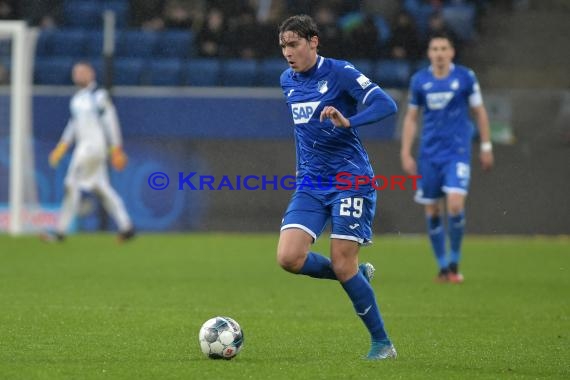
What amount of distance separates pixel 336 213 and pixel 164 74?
12.7 metres

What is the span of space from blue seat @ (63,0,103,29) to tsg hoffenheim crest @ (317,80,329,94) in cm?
1404

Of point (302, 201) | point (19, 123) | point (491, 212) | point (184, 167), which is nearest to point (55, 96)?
point (19, 123)

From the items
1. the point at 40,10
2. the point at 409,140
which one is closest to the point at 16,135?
the point at 40,10

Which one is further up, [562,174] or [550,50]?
[550,50]

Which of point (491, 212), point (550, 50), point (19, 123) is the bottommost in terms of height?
point (491, 212)

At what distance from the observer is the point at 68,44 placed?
1998cm

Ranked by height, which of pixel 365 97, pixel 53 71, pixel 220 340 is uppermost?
pixel 365 97

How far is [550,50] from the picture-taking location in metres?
19.0

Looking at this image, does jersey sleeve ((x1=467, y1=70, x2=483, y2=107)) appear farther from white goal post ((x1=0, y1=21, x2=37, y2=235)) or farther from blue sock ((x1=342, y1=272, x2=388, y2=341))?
white goal post ((x1=0, y1=21, x2=37, y2=235))

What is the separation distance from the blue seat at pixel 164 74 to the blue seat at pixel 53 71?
1307 mm

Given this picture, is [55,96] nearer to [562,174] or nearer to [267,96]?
[267,96]

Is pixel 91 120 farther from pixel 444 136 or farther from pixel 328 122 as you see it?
pixel 328 122

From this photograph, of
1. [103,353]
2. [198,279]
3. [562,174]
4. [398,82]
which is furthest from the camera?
[398,82]

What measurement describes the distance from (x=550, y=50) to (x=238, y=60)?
505cm
